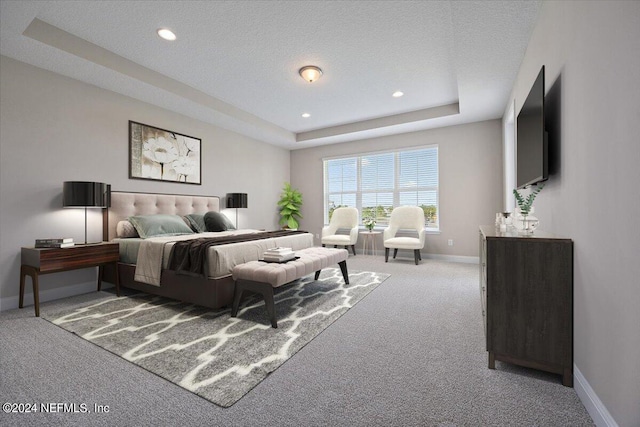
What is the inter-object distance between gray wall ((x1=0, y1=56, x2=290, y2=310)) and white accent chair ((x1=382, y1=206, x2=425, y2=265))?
3.86 m

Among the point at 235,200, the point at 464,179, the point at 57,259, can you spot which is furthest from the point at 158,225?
the point at 464,179

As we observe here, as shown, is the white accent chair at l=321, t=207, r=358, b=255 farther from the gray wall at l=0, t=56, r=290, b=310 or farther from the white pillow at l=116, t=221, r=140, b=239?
the white pillow at l=116, t=221, r=140, b=239

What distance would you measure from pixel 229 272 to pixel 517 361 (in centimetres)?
233

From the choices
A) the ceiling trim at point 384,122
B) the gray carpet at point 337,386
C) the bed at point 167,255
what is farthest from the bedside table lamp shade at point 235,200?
the gray carpet at point 337,386

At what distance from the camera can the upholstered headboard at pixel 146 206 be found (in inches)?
144

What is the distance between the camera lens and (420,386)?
1552 millimetres

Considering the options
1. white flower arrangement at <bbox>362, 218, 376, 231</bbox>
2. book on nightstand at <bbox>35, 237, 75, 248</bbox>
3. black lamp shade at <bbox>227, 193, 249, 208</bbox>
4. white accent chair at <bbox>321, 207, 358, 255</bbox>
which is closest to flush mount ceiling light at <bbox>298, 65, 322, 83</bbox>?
black lamp shade at <bbox>227, 193, 249, 208</bbox>

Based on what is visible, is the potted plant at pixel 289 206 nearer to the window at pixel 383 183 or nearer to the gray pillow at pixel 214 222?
the window at pixel 383 183

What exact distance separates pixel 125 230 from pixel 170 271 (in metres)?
1.30

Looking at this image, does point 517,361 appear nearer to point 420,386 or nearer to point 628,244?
point 420,386

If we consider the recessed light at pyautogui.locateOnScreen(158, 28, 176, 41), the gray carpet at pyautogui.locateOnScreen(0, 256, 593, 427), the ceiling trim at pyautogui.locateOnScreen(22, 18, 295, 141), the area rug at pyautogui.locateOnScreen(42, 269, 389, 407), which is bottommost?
the gray carpet at pyautogui.locateOnScreen(0, 256, 593, 427)

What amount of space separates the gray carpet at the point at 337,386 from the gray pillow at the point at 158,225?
1383 mm

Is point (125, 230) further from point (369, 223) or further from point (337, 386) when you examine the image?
point (369, 223)

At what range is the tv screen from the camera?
1899mm
